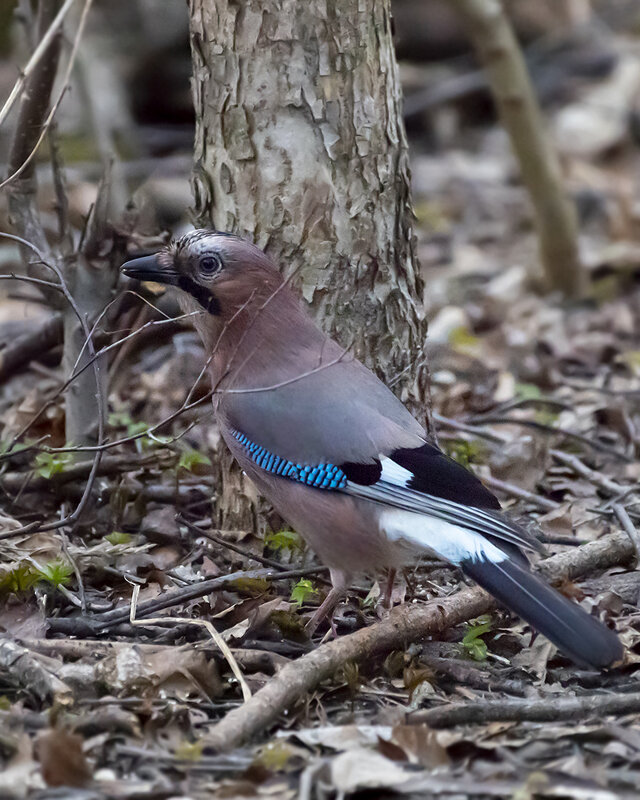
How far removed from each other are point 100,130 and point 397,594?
575 centimetres

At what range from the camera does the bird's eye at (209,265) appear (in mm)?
4109

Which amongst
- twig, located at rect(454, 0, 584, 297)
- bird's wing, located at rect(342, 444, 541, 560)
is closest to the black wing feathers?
bird's wing, located at rect(342, 444, 541, 560)

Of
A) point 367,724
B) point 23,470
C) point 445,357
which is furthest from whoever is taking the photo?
point 445,357

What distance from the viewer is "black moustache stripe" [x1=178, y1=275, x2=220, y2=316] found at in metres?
4.19

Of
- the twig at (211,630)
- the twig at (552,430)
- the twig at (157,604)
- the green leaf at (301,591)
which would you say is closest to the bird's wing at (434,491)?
the green leaf at (301,591)

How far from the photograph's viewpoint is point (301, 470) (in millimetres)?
3908

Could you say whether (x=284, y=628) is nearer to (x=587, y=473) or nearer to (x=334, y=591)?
(x=334, y=591)

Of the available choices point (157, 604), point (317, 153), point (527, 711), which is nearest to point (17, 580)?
point (157, 604)

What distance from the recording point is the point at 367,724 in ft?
10.7

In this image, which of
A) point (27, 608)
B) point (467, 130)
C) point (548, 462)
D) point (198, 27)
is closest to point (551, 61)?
point (467, 130)

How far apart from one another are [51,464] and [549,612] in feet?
7.06

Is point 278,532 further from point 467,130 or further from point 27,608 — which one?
point 467,130

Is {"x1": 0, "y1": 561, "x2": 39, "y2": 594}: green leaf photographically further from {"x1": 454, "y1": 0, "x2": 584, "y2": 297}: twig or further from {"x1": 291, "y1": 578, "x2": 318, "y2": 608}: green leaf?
{"x1": 454, "y1": 0, "x2": 584, "y2": 297}: twig

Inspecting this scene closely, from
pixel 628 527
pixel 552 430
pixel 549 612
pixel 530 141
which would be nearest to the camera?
pixel 549 612
